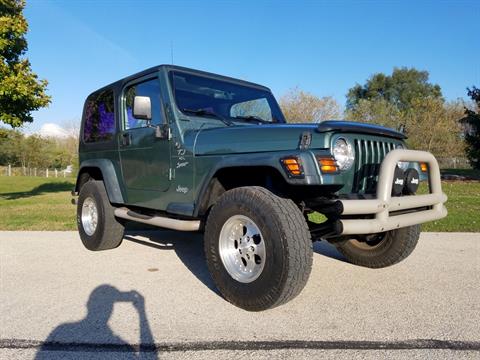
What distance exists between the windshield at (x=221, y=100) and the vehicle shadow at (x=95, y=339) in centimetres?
209

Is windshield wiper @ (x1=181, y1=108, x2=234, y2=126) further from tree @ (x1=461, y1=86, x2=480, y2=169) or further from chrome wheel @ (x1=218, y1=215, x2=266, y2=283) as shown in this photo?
tree @ (x1=461, y1=86, x2=480, y2=169)

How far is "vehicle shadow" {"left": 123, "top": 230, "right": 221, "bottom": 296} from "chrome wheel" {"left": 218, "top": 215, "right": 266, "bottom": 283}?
42cm

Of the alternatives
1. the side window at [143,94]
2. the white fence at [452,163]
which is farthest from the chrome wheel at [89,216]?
the white fence at [452,163]

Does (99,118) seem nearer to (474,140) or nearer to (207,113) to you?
(207,113)

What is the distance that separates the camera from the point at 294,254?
2.88 metres

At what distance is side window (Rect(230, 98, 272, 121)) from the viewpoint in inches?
182

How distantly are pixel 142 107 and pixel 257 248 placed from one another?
6.06ft

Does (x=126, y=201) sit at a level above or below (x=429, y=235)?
above

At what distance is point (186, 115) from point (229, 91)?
0.84 m

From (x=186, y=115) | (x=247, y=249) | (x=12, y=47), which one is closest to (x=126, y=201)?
(x=186, y=115)

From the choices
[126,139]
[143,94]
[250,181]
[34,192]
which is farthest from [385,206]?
[34,192]

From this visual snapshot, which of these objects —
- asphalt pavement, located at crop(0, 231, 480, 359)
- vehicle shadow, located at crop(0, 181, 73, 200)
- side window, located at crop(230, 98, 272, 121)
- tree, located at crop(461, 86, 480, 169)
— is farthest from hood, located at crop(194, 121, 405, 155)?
tree, located at crop(461, 86, 480, 169)

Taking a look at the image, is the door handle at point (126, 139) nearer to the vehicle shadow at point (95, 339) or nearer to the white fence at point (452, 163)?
the vehicle shadow at point (95, 339)

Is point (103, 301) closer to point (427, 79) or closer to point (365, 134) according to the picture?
point (365, 134)
